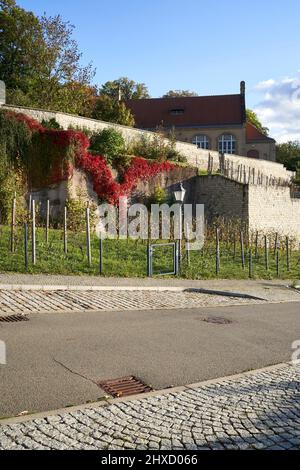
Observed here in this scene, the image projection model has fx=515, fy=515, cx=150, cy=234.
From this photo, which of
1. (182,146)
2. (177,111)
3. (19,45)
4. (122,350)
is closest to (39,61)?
(19,45)

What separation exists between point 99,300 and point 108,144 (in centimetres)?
1786

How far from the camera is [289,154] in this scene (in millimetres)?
68188

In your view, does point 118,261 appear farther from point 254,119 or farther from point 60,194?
point 254,119

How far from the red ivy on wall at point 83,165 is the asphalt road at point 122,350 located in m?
16.1

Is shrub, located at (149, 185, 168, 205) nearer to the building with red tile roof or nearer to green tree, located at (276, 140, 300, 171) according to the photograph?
the building with red tile roof

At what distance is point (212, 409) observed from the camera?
524cm

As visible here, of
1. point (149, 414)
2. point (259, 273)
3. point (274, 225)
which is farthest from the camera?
point (274, 225)

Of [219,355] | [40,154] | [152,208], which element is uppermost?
[40,154]

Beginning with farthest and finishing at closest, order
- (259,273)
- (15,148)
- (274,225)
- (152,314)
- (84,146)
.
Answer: (274,225), (84,146), (15,148), (259,273), (152,314)

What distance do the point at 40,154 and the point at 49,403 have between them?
2151 centimetres

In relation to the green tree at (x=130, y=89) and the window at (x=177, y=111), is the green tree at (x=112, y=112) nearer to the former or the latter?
the window at (x=177, y=111)

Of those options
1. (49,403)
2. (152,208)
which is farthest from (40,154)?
(49,403)

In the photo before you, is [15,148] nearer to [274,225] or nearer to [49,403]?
[274,225]

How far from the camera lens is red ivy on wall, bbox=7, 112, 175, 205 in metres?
25.6
